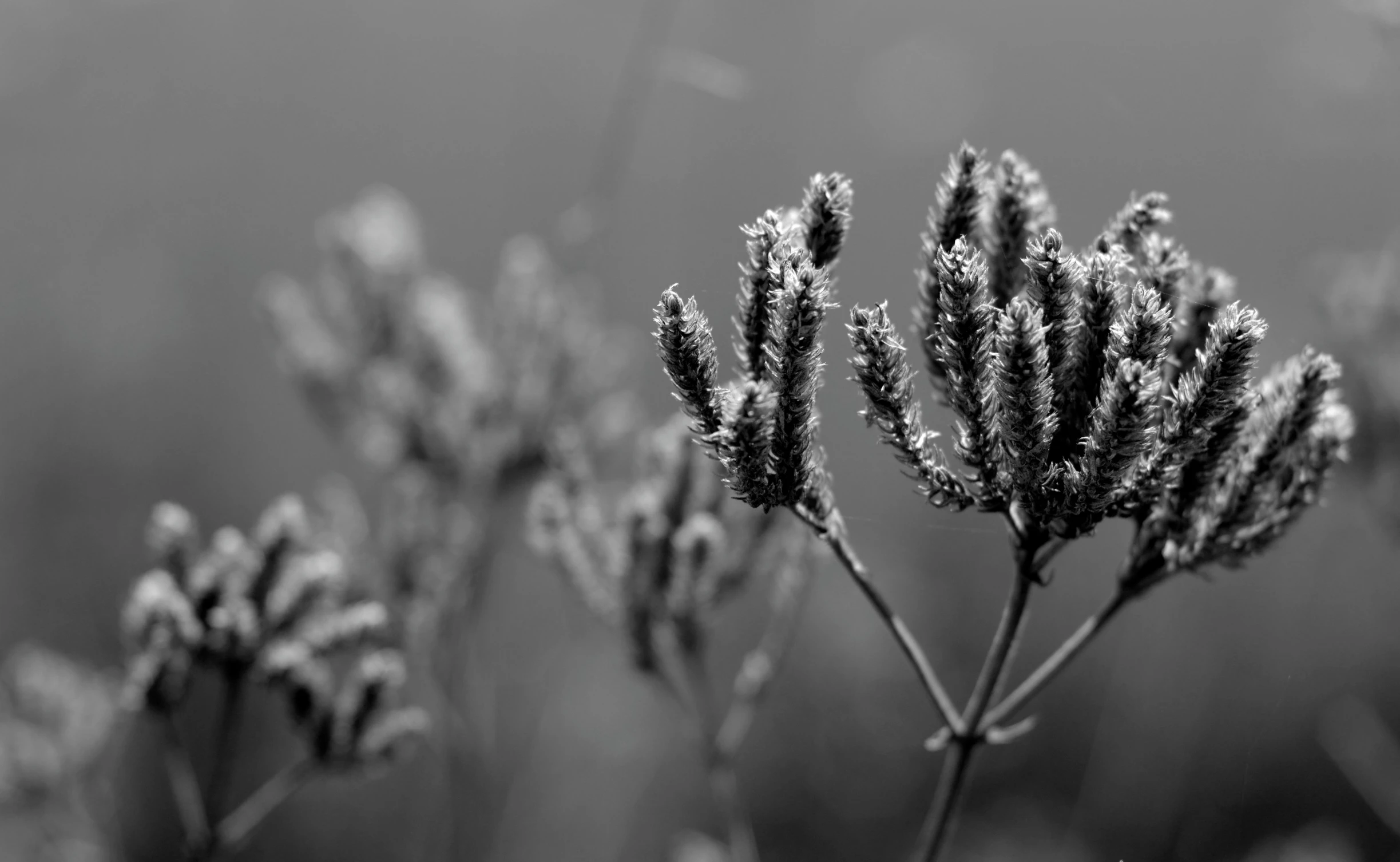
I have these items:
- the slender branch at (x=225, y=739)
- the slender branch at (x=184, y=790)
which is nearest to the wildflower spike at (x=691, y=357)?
the slender branch at (x=225, y=739)

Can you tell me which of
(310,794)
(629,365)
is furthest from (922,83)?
(310,794)

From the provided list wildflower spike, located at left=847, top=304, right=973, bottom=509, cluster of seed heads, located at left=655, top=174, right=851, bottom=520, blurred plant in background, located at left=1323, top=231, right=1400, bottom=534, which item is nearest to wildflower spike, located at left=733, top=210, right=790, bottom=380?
cluster of seed heads, located at left=655, top=174, right=851, bottom=520

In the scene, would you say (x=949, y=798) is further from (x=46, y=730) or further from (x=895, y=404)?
(x=46, y=730)

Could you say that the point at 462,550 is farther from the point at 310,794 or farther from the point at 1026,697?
the point at 310,794

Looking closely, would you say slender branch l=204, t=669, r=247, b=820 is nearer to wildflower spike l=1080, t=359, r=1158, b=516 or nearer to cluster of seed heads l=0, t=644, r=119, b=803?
cluster of seed heads l=0, t=644, r=119, b=803

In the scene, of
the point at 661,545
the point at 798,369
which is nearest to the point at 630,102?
the point at 661,545

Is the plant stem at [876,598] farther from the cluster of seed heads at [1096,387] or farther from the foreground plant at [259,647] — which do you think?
the foreground plant at [259,647]
